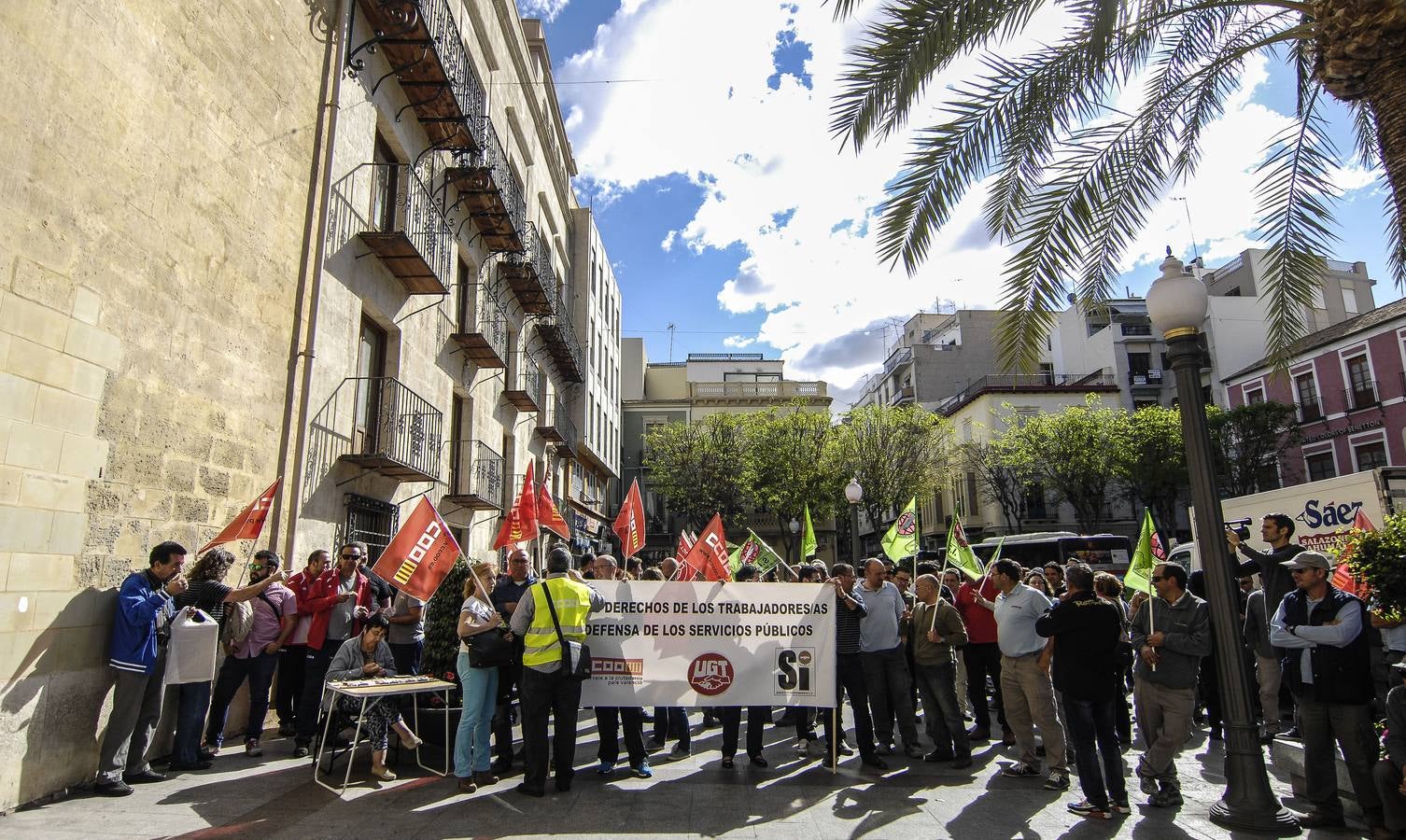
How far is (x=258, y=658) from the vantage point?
7.77 metres

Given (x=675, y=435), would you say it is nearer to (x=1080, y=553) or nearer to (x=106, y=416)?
(x=1080, y=553)

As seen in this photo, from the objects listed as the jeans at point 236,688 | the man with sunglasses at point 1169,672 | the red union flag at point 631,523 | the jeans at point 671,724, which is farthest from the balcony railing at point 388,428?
the man with sunglasses at point 1169,672

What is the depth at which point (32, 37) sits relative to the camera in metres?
6.13

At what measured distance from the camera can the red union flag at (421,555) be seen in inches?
288

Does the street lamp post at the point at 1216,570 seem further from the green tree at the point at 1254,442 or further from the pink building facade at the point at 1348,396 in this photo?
the green tree at the point at 1254,442

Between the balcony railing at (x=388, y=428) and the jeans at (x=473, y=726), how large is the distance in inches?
199

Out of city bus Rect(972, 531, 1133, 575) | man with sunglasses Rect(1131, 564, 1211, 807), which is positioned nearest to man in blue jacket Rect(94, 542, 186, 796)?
man with sunglasses Rect(1131, 564, 1211, 807)

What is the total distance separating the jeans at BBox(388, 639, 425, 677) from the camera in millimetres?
8164

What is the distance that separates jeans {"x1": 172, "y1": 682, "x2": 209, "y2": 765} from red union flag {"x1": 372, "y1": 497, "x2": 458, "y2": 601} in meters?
1.68

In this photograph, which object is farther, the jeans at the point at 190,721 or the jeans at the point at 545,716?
the jeans at the point at 190,721

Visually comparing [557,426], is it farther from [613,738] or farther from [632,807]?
[632,807]

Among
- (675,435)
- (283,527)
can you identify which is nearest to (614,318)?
(675,435)

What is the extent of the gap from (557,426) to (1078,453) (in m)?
23.6

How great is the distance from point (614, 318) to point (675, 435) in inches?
246
